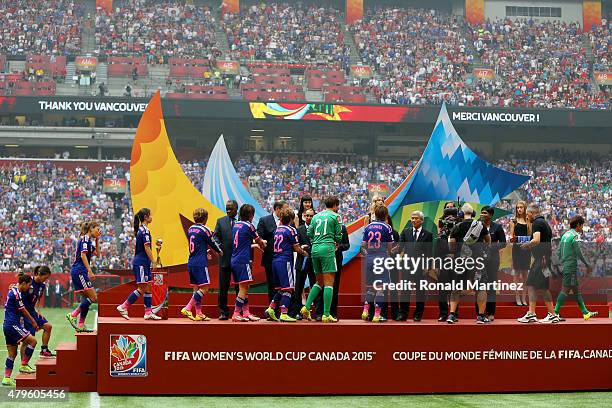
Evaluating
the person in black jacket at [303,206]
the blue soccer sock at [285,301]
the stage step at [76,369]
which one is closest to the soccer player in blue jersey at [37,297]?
the stage step at [76,369]

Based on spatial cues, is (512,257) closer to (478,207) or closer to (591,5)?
(478,207)

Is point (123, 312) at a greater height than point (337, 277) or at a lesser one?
lesser

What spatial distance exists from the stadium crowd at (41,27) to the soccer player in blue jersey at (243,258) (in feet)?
131

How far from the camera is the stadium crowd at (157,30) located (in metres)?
52.5

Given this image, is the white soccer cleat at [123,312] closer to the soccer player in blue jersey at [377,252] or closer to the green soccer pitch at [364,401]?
the green soccer pitch at [364,401]

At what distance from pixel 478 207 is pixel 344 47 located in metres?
31.9

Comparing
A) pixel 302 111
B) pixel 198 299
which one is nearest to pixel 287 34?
pixel 302 111

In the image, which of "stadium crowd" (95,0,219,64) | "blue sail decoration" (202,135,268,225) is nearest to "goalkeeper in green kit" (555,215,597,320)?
Result: "blue sail decoration" (202,135,268,225)

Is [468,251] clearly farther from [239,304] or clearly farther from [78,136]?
[78,136]

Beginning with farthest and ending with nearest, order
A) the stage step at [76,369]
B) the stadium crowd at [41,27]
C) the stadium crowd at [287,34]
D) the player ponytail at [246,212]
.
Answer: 1. the stadium crowd at [287,34]
2. the stadium crowd at [41,27]
3. the player ponytail at [246,212]
4. the stage step at [76,369]

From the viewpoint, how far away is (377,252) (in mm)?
13406

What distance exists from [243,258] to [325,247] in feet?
3.48

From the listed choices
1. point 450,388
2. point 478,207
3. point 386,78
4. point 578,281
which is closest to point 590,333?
point 578,281

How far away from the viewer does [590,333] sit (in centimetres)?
1349
